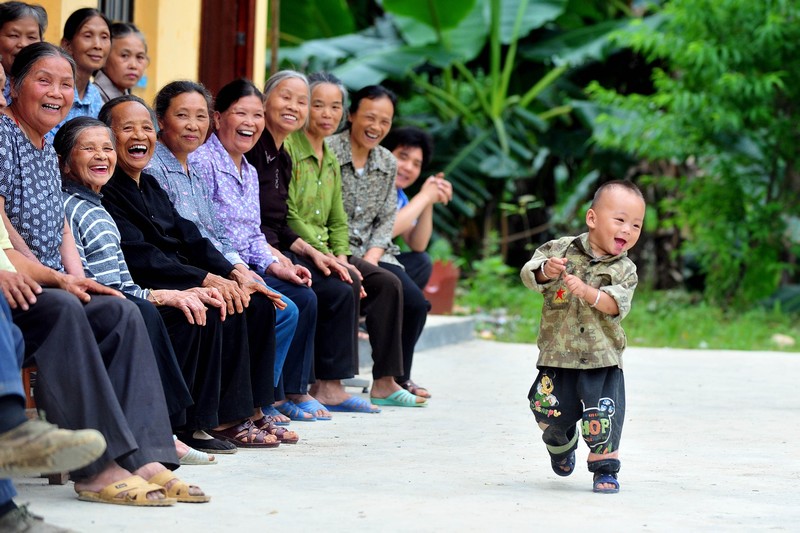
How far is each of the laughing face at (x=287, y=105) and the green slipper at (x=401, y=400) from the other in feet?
4.99

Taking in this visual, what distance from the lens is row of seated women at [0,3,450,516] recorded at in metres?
4.18

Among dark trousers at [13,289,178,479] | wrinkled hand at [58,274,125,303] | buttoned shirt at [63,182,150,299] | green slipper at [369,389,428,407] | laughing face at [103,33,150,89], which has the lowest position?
green slipper at [369,389,428,407]

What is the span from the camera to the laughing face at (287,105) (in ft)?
20.9

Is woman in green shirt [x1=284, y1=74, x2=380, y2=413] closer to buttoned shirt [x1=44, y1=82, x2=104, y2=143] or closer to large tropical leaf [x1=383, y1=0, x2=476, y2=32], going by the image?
buttoned shirt [x1=44, y1=82, x2=104, y2=143]

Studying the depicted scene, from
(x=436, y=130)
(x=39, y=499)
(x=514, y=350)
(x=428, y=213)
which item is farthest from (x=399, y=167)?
(x=436, y=130)

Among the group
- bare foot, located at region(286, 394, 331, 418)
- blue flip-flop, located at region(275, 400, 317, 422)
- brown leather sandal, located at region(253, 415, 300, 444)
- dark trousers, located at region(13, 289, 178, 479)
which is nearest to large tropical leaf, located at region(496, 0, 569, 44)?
bare foot, located at region(286, 394, 331, 418)

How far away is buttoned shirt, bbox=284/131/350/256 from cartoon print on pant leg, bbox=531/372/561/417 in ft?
7.14

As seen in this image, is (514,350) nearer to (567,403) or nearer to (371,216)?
(371,216)

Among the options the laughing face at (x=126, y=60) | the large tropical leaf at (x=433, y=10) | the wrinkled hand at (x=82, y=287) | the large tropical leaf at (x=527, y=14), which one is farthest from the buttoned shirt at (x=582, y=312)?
the large tropical leaf at (x=527, y=14)

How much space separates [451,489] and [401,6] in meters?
8.75

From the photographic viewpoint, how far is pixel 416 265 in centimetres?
768

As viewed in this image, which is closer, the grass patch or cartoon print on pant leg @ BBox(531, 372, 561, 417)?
cartoon print on pant leg @ BBox(531, 372, 561, 417)

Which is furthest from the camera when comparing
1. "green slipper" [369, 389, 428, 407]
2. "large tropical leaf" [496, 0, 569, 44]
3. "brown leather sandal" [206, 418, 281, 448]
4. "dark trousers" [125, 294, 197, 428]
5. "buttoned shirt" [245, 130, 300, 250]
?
"large tropical leaf" [496, 0, 569, 44]

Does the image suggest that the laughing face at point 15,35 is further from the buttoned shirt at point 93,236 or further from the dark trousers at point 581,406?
the dark trousers at point 581,406
